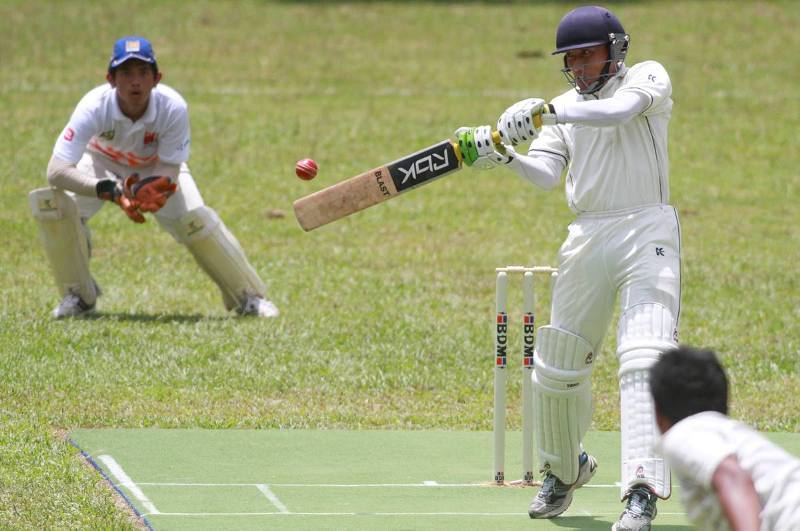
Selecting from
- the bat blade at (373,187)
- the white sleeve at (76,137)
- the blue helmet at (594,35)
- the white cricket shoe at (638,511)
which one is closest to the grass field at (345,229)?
the white sleeve at (76,137)

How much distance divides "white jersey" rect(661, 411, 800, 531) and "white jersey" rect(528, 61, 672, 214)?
1.88 metres

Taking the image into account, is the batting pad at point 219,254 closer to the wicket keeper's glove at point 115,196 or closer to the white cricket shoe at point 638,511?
the wicket keeper's glove at point 115,196

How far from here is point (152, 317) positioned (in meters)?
9.36

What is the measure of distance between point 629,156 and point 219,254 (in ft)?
15.0

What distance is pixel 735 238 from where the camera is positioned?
40.5 feet

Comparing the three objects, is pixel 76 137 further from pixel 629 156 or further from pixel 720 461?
pixel 720 461

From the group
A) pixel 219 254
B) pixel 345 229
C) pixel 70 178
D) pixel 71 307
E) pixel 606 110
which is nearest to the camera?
pixel 606 110

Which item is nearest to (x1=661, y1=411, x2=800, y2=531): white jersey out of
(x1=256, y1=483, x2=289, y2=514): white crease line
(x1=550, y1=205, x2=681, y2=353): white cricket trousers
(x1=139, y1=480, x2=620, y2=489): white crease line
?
(x1=550, y1=205, x2=681, y2=353): white cricket trousers

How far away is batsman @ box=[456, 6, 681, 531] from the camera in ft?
16.4

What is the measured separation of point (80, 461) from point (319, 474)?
1.01 m

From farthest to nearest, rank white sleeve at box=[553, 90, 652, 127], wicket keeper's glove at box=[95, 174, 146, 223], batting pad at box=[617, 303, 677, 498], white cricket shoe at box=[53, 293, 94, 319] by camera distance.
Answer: white cricket shoe at box=[53, 293, 94, 319] → wicket keeper's glove at box=[95, 174, 146, 223] → white sleeve at box=[553, 90, 652, 127] → batting pad at box=[617, 303, 677, 498]

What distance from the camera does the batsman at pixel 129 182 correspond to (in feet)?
28.3

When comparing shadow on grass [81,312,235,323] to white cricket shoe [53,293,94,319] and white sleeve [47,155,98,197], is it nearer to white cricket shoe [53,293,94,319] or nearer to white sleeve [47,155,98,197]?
white cricket shoe [53,293,94,319]

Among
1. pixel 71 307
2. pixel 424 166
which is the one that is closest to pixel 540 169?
pixel 424 166
